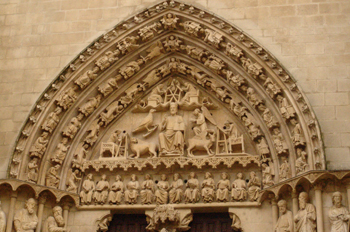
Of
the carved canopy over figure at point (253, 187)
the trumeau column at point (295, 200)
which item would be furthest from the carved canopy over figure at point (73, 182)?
the trumeau column at point (295, 200)

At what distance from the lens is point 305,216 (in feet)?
31.1

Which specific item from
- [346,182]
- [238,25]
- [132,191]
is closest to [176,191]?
[132,191]

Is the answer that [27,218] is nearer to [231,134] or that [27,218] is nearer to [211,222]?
[211,222]

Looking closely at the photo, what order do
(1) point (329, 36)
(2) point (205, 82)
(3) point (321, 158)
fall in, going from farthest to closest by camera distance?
1. (2) point (205, 82)
2. (1) point (329, 36)
3. (3) point (321, 158)

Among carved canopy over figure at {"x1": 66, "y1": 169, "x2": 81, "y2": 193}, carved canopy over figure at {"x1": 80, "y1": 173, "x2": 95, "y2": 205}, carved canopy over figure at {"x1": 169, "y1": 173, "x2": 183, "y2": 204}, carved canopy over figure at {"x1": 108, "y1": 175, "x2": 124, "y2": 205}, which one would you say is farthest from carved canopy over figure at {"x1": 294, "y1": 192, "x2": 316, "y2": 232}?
carved canopy over figure at {"x1": 66, "y1": 169, "x2": 81, "y2": 193}

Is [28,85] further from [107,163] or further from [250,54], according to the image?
[250,54]

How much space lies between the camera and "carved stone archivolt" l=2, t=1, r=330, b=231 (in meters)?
10.5

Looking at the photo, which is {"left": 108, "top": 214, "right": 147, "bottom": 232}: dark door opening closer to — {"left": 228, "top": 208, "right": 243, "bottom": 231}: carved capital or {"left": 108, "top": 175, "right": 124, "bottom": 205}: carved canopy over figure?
{"left": 108, "top": 175, "right": 124, "bottom": 205}: carved canopy over figure

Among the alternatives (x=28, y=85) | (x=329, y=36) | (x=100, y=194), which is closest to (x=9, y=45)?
(x=28, y=85)

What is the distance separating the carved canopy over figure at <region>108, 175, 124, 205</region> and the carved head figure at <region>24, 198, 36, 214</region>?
1248mm

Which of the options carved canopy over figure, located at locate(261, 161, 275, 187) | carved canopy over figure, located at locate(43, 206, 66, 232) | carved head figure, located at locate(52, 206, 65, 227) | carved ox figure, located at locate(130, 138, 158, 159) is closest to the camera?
carved canopy over figure, located at locate(261, 161, 275, 187)

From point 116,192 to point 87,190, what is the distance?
505 mm

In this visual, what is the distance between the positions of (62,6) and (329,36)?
4.82m

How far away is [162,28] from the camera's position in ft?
37.8
